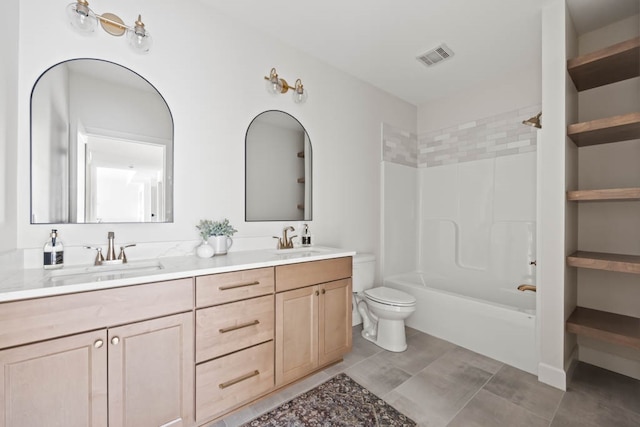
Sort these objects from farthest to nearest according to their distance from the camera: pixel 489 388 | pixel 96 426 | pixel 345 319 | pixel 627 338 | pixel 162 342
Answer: pixel 345 319 < pixel 489 388 < pixel 627 338 < pixel 162 342 < pixel 96 426

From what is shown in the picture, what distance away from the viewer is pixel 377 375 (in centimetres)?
192

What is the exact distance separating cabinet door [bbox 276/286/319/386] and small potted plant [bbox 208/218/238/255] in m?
0.51

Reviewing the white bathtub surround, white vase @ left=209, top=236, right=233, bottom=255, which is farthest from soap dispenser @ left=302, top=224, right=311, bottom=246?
the white bathtub surround

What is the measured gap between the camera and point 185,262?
154cm

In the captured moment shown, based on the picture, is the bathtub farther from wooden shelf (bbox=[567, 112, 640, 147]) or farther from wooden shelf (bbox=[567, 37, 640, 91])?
wooden shelf (bbox=[567, 37, 640, 91])

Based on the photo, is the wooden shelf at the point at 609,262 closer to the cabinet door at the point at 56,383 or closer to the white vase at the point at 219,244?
the white vase at the point at 219,244

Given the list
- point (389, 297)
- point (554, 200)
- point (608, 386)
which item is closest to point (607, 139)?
point (554, 200)

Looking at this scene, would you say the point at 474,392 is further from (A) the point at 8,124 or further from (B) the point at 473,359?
(A) the point at 8,124

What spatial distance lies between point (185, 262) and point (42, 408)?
74cm

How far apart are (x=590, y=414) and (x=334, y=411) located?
4.79ft

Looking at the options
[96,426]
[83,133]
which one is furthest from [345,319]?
[83,133]

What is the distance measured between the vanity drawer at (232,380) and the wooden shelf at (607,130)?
2.41m

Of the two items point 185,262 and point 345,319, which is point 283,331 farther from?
point 185,262

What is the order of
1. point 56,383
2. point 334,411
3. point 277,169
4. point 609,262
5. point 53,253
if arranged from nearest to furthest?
1. point 56,383
2. point 53,253
3. point 334,411
4. point 609,262
5. point 277,169
